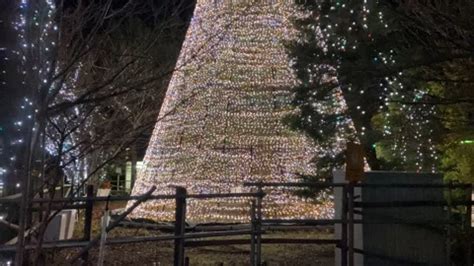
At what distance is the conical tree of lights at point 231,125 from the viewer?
12.2 m

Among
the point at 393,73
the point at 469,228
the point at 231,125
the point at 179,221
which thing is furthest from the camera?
the point at 231,125

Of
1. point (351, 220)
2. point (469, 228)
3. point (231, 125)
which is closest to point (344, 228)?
point (351, 220)

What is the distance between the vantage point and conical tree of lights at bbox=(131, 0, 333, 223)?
12234mm

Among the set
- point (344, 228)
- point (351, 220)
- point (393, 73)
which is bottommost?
point (344, 228)

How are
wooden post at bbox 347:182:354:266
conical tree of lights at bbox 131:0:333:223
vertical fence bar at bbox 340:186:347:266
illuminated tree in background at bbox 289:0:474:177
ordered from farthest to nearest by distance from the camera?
1. conical tree of lights at bbox 131:0:333:223
2. illuminated tree in background at bbox 289:0:474:177
3. vertical fence bar at bbox 340:186:347:266
4. wooden post at bbox 347:182:354:266

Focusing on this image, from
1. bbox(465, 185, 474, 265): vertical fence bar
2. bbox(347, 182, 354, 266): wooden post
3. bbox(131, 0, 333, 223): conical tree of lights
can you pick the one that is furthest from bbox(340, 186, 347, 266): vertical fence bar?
bbox(131, 0, 333, 223): conical tree of lights

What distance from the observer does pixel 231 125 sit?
41.8 ft

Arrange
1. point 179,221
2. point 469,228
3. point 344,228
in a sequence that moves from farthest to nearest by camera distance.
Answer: point 469,228 → point 344,228 → point 179,221

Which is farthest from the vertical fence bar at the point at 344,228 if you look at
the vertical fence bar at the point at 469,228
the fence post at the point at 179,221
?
the fence post at the point at 179,221

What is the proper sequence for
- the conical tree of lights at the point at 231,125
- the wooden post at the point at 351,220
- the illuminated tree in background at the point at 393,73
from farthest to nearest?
the conical tree of lights at the point at 231,125 → the illuminated tree in background at the point at 393,73 → the wooden post at the point at 351,220

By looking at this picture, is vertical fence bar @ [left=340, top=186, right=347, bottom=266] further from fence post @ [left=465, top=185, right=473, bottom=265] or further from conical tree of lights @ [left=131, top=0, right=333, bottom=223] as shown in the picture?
conical tree of lights @ [left=131, top=0, right=333, bottom=223]

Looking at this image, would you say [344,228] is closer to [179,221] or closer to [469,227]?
[469,227]

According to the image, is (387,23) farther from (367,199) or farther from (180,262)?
(180,262)

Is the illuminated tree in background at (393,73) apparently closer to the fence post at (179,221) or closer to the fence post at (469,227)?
the fence post at (469,227)
